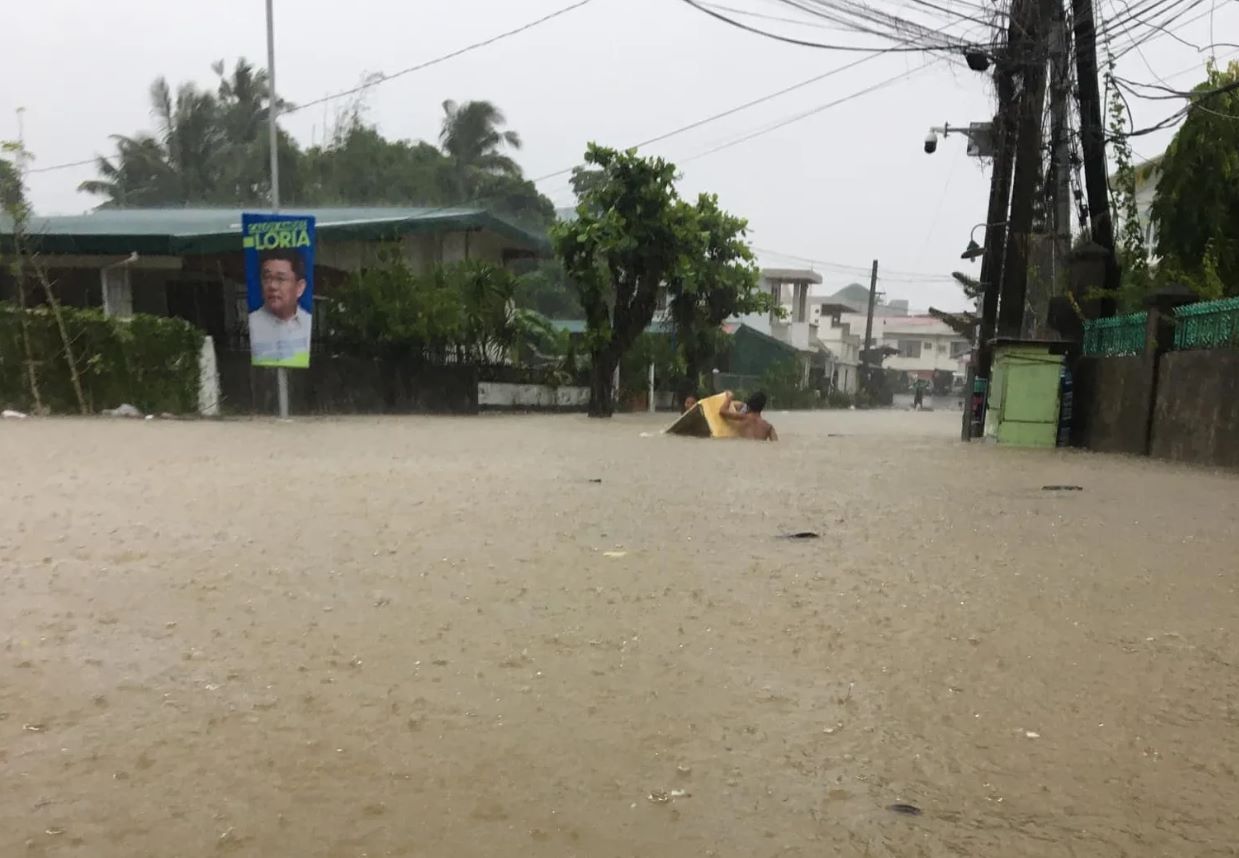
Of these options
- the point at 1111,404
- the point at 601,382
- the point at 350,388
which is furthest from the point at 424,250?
the point at 1111,404

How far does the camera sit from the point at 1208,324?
33.8 feet

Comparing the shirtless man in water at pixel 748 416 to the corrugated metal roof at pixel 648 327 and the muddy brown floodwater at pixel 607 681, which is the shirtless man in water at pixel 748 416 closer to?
the muddy brown floodwater at pixel 607 681

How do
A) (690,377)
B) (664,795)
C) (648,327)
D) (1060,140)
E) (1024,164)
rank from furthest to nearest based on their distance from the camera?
(648,327), (690,377), (1024,164), (1060,140), (664,795)

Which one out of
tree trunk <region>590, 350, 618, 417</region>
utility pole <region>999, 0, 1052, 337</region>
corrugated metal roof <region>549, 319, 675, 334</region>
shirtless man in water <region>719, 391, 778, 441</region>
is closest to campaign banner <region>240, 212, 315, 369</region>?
shirtless man in water <region>719, 391, 778, 441</region>

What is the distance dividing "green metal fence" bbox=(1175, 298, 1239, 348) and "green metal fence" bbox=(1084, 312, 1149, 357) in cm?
52

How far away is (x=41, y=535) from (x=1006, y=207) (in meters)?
14.1

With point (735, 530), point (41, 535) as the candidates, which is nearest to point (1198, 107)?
point (735, 530)

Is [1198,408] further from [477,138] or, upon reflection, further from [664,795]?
[477,138]

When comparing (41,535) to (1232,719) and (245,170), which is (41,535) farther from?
(245,170)

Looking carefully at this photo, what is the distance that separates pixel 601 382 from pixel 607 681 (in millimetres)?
19435

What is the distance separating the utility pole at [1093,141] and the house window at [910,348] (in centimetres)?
5910

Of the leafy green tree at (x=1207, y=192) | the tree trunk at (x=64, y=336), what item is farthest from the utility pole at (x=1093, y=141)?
the tree trunk at (x=64, y=336)

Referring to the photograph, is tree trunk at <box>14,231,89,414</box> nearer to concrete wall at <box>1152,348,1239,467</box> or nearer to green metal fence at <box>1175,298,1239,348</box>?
concrete wall at <box>1152,348,1239,467</box>

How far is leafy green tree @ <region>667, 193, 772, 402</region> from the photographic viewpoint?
26766 mm
